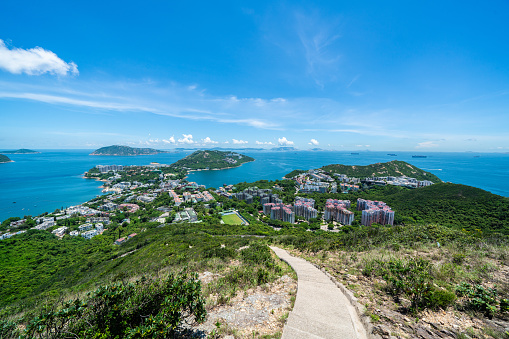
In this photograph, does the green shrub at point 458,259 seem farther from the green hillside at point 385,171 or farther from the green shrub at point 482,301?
the green hillside at point 385,171

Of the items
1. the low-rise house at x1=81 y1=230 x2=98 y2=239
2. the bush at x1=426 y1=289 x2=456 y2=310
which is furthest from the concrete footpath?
the low-rise house at x1=81 y1=230 x2=98 y2=239

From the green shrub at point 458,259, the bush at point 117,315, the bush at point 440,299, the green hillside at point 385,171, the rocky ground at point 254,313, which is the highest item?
the bush at point 117,315

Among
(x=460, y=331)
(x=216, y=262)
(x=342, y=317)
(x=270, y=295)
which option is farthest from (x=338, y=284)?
(x=216, y=262)

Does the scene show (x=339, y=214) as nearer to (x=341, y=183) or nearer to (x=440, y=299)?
(x=440, y=299)

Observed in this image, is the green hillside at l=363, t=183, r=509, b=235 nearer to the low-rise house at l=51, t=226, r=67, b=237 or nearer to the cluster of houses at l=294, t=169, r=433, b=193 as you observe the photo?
the cluster of houses at l=294, t=169, r=433, b=193

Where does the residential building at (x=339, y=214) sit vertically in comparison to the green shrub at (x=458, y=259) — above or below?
below

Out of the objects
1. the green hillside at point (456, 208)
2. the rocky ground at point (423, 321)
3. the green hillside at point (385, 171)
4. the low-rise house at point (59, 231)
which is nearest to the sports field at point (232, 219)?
the low-rise house at point (59, 231)

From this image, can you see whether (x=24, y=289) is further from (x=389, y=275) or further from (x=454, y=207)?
(x=454, y=207)
